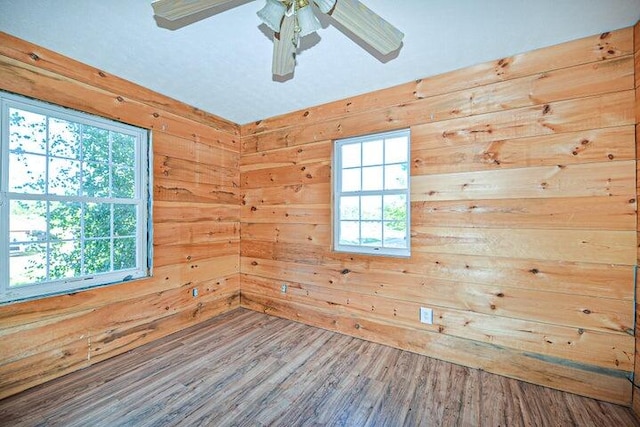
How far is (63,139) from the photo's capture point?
2.16 metres

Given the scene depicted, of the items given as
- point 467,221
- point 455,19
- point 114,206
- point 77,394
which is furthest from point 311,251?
point 455,19

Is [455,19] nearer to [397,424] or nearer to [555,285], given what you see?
[555,285]

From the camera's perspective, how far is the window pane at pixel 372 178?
272 centimetres

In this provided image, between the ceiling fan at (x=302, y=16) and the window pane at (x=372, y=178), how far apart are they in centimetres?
131

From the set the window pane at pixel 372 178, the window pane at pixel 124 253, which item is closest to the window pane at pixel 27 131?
the window pane at pixel 124 253

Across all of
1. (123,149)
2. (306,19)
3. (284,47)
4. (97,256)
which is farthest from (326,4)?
(97,256)

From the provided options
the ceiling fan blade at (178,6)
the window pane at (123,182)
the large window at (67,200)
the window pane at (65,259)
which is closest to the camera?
the ceiling fan blade at (178,6)

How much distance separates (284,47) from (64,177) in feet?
6.88

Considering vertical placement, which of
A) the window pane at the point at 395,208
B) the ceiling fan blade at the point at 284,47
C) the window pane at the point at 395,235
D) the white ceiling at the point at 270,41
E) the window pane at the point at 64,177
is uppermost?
the white ceiling at the point at 270,41

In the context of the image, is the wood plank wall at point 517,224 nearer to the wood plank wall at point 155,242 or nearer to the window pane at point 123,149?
the wood plank wall at point 155,242

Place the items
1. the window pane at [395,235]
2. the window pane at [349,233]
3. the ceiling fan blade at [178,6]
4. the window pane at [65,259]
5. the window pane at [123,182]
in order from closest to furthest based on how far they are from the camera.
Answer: the ceiling fan blade at [178,6] → the window pane at [65,259] → the window pane at [123,182] → the window pane at [395,235] → the window pane at [349,233]

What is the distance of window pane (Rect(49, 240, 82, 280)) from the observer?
210 centimetres

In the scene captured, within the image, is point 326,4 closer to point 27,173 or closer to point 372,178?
point 372,178

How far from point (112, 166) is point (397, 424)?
10.1ft
